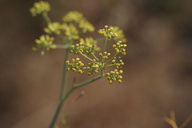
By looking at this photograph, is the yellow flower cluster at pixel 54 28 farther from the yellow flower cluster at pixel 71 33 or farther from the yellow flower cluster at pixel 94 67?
the yellow flower cluster at pixel 94 67

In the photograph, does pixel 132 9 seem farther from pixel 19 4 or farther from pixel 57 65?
pixel 19 4

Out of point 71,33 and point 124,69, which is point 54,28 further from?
point 124,69

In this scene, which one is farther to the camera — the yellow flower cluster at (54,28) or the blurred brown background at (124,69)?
the blurred brown background at (124,69)

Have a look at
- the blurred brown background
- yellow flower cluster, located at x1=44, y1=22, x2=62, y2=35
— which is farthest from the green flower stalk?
the blurred brown background

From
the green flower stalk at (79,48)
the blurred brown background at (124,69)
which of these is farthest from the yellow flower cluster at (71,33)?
the blurred brown background at (124,69)

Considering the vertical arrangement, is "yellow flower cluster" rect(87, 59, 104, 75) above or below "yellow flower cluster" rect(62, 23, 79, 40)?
below

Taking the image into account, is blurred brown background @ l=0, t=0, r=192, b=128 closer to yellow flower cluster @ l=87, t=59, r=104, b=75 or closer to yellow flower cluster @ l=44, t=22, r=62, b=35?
yellow flower cluster @ l=44, t=22, r=62, b=35

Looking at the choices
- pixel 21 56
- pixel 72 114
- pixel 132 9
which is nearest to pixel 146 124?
pixel 72 114

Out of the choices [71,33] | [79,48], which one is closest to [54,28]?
[71,33]
